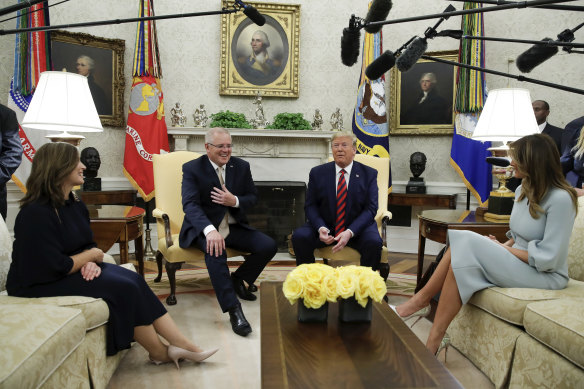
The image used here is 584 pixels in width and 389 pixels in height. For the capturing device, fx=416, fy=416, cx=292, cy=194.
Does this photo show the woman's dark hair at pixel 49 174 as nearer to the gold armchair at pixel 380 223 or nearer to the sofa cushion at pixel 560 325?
the gold armchair at pixel 380 223

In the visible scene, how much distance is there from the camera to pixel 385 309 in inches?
79.4

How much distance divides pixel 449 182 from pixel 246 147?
8.97 ft

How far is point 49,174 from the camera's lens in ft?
6.53

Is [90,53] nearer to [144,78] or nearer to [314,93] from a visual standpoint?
[144,78]

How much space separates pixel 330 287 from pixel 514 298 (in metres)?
0.99

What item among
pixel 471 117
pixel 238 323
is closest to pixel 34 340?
pixel 238 323

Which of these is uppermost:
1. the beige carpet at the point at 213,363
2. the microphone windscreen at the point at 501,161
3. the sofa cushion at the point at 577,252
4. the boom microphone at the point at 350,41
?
the boom microphone at the point at 350,41

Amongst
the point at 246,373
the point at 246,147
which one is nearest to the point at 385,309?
the point at 246,373

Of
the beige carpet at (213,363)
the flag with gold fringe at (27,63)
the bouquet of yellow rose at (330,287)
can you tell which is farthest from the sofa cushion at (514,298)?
the flag with gold fringe at (27,63)

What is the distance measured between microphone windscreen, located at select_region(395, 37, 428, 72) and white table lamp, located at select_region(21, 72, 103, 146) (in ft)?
8.14

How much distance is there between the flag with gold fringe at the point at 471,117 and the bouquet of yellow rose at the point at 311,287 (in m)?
3.84

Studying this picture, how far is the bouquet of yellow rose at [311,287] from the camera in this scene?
174cm

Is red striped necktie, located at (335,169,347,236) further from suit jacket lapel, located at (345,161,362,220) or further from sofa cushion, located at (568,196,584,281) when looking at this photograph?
sofa cushion, located at (568,196,584,281)

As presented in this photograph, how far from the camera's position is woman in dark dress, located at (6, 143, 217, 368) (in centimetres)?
193
